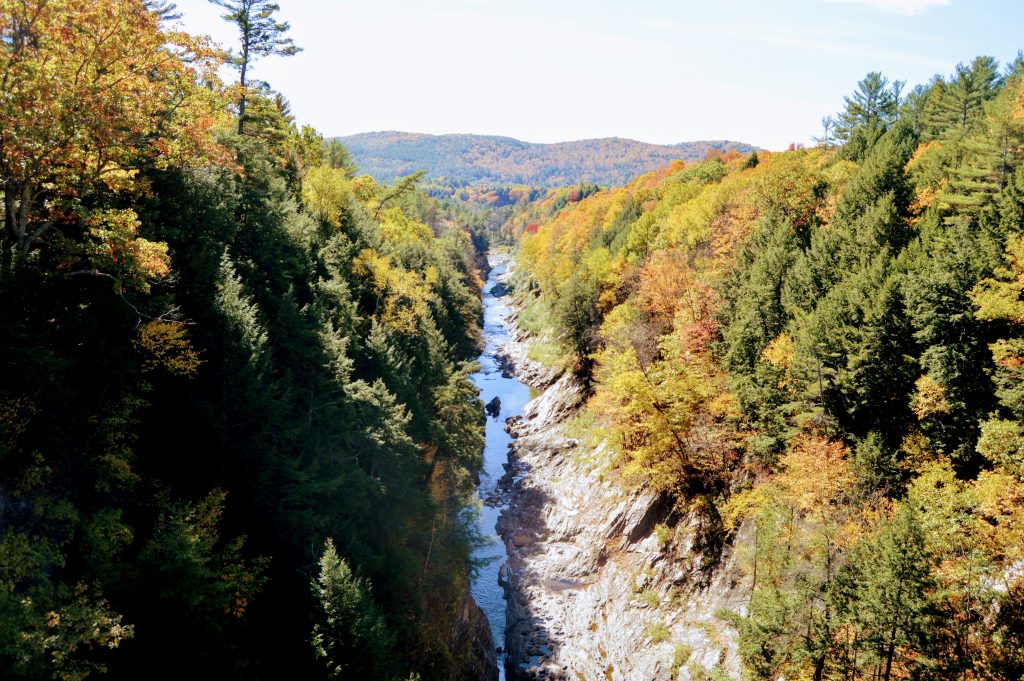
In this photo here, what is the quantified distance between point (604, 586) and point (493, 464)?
21.4m

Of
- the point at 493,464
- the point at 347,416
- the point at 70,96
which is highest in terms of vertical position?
the point at 70,96

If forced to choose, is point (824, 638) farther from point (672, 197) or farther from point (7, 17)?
point (672, 197)

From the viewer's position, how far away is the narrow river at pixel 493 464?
3750 cm

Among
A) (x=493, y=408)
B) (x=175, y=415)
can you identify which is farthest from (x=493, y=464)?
(x=175, y=415)

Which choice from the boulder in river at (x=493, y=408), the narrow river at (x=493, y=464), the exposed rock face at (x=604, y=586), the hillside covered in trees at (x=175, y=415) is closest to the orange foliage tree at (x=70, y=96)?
the hillside covered in trees at (x=175, y=415)

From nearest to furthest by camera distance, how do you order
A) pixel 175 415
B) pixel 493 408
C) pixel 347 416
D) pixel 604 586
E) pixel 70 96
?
1. pixel 70 96
2. pixel 175 415
3. pixel 347 416
4. pixel 604 586
5. pixel 493 408

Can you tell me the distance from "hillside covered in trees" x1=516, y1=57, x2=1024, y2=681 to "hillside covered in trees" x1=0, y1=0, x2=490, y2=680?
1674cm

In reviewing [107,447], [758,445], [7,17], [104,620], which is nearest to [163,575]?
[104,620]

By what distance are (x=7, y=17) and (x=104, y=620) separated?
17.6m

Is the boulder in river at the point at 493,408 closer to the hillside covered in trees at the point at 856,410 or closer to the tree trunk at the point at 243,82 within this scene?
the hillside covered in trees at the point at 856,410

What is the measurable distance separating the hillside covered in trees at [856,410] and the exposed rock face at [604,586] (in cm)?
119

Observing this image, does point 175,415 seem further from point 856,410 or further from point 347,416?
point 856,410

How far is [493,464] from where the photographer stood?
54.4 meters

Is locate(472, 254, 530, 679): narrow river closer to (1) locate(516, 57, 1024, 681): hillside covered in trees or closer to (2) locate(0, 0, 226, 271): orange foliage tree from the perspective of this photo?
(1) locate(516, 57, 1024, 681): hillside covered in trees
